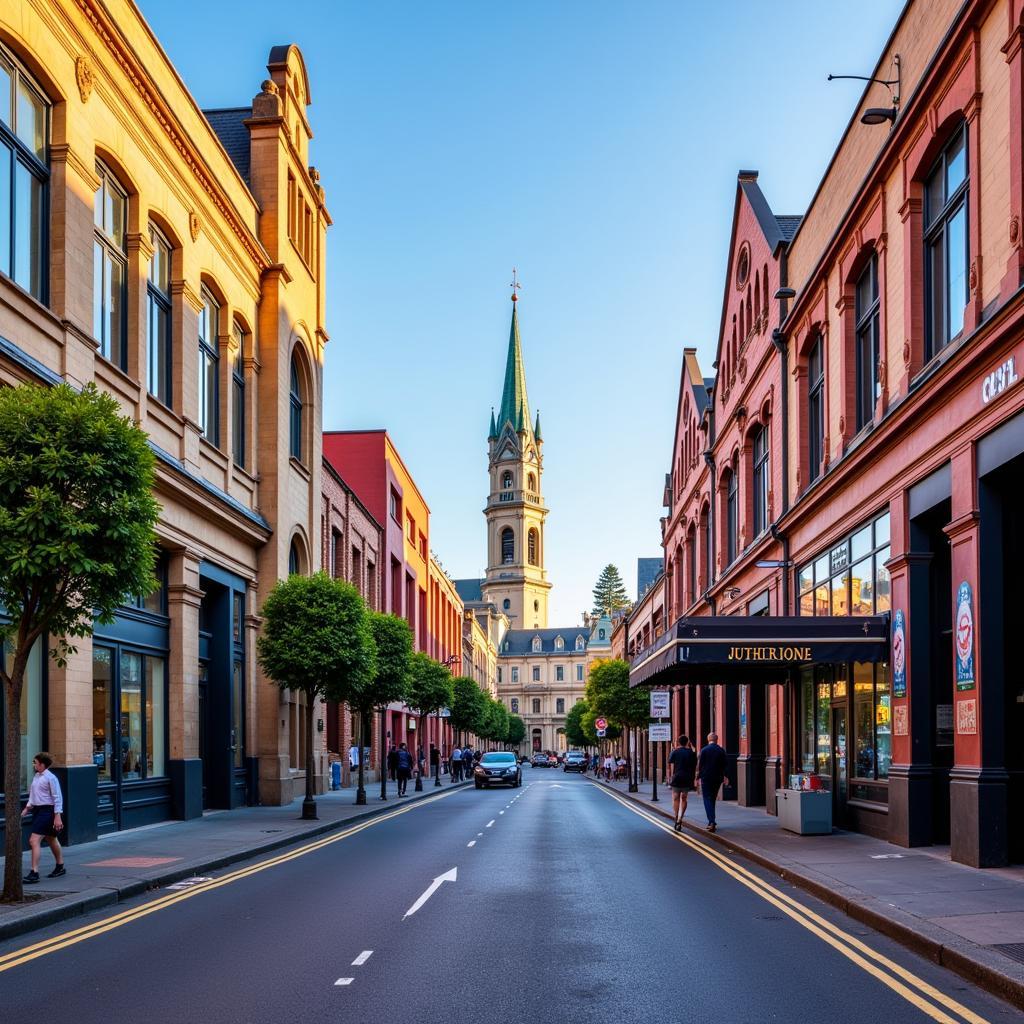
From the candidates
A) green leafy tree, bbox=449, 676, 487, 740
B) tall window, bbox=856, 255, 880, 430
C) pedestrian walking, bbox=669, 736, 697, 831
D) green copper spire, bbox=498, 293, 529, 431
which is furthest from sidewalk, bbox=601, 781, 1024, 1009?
green copper spire, bbox=498, 293, 529, 431

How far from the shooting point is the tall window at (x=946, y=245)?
54.7 feet

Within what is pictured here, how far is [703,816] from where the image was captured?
26.7 m

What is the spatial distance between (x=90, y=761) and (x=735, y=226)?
2370 centimetres

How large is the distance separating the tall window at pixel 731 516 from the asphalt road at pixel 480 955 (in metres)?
20.9

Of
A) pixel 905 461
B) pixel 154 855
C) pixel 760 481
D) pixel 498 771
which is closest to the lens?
pixel 154 855

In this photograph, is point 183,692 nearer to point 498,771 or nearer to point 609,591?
point 498,771

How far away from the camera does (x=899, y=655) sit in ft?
60.9

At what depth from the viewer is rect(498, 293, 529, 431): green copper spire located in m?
164

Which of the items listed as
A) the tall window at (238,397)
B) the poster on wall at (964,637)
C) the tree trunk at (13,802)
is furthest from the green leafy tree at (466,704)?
the tree trunk at (13,802)

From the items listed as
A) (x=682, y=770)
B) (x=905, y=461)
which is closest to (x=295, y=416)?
(x=682, y=770)

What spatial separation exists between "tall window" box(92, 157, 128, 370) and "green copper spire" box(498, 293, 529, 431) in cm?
14064

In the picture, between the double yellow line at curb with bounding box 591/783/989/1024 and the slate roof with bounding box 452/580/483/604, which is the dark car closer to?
the double yellow line at curb with bounding box 591/783/989/1024

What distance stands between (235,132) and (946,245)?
21.5 meters

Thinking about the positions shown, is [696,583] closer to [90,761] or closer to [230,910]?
[90,761]
